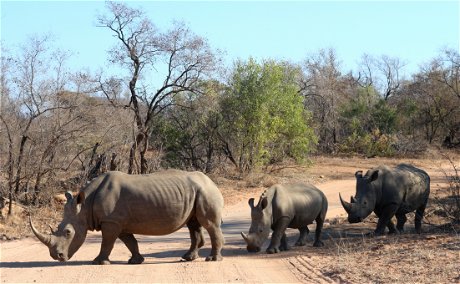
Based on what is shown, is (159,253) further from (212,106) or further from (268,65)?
(268,65)

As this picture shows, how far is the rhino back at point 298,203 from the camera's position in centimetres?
1238

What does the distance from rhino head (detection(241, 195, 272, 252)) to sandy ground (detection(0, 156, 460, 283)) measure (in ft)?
0.64

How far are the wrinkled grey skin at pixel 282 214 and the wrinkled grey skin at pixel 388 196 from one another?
2.12 feet

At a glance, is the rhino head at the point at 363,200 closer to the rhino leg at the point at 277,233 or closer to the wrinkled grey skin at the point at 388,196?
the wrinkled grey skin at the point at 388,196

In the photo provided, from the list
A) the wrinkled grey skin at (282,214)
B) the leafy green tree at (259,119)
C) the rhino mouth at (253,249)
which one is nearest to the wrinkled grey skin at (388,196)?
the wrinkled grey skin at (282,214)

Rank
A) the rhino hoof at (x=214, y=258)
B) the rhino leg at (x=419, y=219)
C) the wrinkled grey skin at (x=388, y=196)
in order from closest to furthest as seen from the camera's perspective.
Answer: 1. the rhino hoof at (x=214, y=258)
2. the wrinkled grey skin at (x=388, y=196)
3. the rhino leg at (x=419, y=219)

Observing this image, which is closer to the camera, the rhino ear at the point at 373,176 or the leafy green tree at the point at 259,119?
the rhino ear at the point at 373,176

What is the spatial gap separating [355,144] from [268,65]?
1642 cm

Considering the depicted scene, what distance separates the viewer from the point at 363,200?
13328 millimetres

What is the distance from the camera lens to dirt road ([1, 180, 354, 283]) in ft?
31.4

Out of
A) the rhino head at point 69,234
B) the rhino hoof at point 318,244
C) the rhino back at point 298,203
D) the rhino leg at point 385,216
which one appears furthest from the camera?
the rhino leg at point 385,216

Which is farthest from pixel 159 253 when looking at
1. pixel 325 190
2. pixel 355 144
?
pixel 355 144

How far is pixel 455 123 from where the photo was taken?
46469mm

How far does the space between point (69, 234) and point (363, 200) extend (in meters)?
5.70
